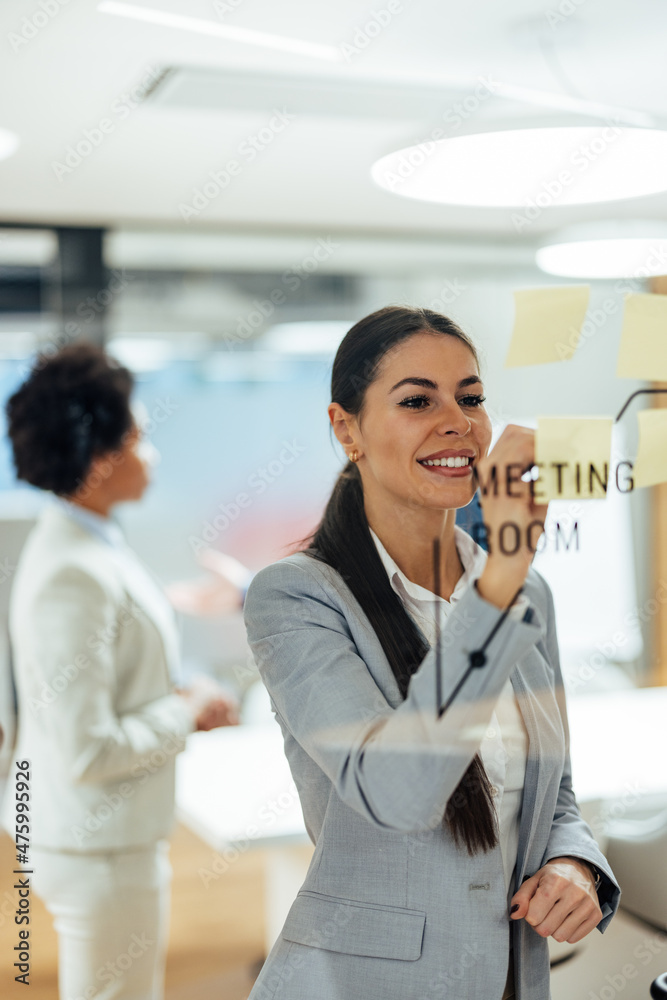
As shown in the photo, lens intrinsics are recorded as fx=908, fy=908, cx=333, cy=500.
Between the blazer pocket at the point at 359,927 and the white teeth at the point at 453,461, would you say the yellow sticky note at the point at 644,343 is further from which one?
the blazer pocket at the point at 359,927

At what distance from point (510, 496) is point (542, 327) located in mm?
153

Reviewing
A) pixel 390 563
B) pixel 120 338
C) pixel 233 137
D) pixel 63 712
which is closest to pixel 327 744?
pixel 390 563

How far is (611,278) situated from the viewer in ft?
3.02

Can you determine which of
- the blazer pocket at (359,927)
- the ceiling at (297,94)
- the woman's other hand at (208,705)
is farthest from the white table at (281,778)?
the ceiling at (297,94)

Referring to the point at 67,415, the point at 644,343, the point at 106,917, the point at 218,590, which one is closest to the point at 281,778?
the point at 106,917

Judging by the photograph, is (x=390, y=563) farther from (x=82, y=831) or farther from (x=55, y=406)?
(x=55, y=406)

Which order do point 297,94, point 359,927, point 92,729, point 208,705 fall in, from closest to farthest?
point 359,927
point 92,729
point 297,94
point 208,705

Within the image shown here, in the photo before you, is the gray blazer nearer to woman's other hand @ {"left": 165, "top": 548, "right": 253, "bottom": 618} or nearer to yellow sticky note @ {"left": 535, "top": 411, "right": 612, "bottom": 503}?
yellow sticky note @ {"left": 535, "top": 411, "right": 612, "bottom": 503}

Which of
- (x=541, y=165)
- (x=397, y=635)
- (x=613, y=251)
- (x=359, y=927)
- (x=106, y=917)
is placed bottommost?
(x=106, y=917)

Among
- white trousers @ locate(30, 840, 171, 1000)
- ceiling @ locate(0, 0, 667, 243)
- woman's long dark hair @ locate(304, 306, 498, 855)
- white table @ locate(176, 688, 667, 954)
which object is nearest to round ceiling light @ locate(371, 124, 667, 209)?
ceiling @ locate(0, 0, 667, 243)

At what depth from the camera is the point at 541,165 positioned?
3.42 feet

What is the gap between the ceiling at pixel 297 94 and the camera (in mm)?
1111

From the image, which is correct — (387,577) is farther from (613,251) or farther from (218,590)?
(218,590)

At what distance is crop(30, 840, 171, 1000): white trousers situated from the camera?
1.20m
